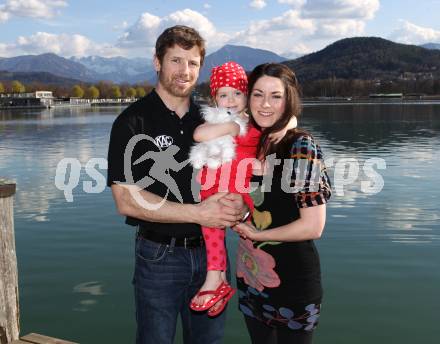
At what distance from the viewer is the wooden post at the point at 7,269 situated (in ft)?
17.2

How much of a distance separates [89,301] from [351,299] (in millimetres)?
4756

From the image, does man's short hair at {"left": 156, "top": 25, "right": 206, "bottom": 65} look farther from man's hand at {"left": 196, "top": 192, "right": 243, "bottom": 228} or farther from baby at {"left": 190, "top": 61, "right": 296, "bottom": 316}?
man's hand at {"left": 196, "top": 192, "right": 243, "bottom": 228}

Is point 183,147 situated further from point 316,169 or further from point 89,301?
point 89,301

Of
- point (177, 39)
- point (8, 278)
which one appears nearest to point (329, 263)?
point (8, 278)

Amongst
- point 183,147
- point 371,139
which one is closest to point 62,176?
point 183,147

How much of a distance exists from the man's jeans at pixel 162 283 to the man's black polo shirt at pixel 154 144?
0.18 meters

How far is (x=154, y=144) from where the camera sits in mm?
3996

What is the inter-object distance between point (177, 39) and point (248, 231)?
1701mm

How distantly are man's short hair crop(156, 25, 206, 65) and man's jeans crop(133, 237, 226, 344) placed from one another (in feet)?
5.43

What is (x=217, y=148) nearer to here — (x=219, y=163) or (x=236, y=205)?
(x=219, y=163)

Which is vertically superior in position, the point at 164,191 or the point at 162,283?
the point at 164,191

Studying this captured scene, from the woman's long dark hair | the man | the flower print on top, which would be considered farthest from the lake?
the woman's long dark hair

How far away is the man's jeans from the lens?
3.99m

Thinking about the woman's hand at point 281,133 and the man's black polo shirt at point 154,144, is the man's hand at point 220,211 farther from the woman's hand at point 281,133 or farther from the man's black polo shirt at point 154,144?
the woman's hand at point 281,133
